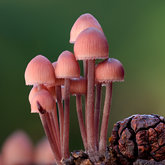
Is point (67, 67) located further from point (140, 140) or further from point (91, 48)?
point (140, 140)

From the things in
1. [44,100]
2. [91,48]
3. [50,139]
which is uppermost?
[91,48]

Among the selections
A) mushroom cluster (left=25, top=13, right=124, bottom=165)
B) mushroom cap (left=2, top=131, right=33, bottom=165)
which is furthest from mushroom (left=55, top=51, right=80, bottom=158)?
mushroom cap (left=2, top=131, right=33, bottom=165)

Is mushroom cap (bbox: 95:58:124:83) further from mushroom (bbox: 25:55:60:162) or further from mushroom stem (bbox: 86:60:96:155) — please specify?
mushroom (bbox: 25:55:60:162)

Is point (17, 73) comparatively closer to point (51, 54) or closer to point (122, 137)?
point (51, 54)

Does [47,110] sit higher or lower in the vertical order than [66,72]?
lower

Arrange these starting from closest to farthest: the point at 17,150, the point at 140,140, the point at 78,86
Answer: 1. the point at 140,140
2. the point at 17,150
3. the point at 78,86

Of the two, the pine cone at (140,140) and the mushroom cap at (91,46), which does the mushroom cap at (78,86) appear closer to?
the mushroom cap at (91,46)

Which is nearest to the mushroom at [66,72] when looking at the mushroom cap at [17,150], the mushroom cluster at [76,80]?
the mushroom cluster at [76,80]

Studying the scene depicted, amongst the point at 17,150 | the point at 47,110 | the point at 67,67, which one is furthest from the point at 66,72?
the point at 17,150
